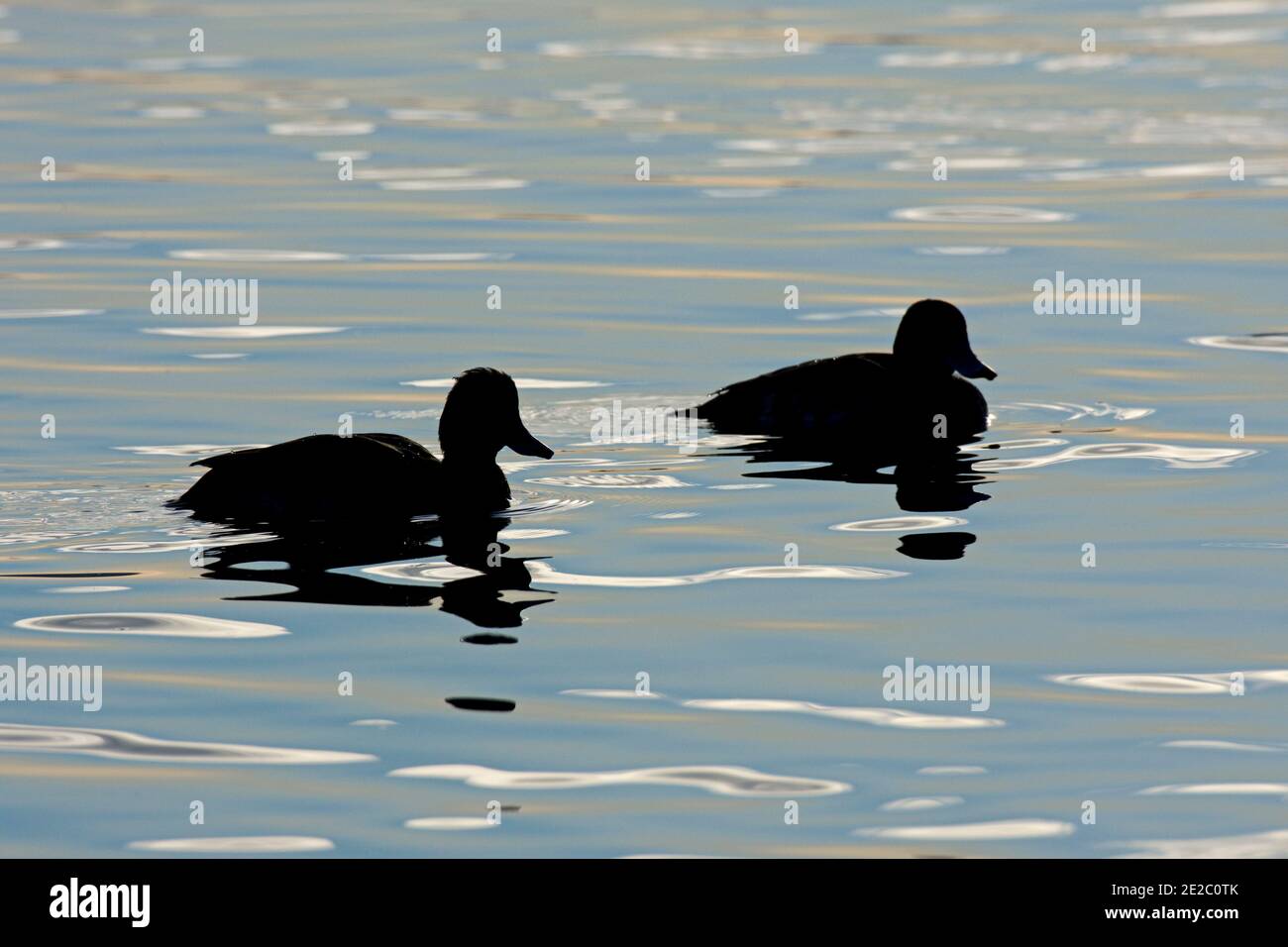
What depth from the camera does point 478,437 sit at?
14.3 m

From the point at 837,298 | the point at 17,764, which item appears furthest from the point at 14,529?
the point at 837,298

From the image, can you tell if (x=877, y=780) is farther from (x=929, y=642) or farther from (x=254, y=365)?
(x=254, y=365)

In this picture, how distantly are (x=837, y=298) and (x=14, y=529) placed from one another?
975 cm

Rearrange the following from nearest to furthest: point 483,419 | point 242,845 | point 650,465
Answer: point 242,845, point 483,419, point 650,465

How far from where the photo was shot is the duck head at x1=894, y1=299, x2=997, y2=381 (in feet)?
56.9

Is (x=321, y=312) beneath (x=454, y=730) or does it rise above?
above

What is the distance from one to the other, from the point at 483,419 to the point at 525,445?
1.04 feet

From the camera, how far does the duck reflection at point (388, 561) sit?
11.9 metres
